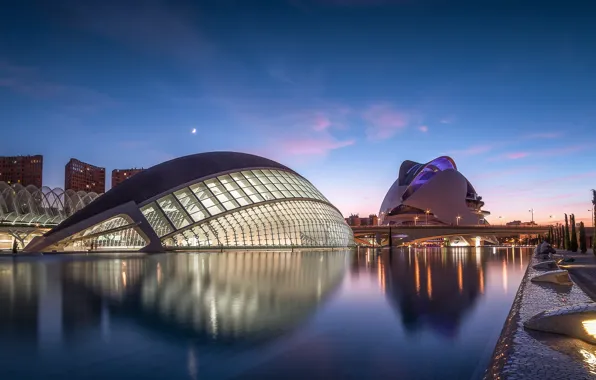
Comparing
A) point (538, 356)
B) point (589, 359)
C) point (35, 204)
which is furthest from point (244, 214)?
point (35, 204)

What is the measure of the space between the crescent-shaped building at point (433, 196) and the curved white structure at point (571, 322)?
364 ft

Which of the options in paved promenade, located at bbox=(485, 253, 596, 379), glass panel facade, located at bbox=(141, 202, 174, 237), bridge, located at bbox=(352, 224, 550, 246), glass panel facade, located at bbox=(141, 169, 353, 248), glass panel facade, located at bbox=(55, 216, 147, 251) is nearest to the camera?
paved promenade, located at bbox=(485, 253, 596, 379)

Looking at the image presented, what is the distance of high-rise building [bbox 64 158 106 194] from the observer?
139 metres

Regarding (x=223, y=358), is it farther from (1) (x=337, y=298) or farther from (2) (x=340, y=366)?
(1) (x=337, y=298)

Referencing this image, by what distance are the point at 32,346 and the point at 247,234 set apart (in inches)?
1444

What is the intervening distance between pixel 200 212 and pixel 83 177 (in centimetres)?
11866

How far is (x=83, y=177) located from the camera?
144875mm

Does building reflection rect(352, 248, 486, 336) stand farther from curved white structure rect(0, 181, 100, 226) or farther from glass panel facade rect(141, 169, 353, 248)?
curved white structure rect(0, 181, 100, 226)

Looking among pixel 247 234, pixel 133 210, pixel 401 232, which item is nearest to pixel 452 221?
pixel 401 232

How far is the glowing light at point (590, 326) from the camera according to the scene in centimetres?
645

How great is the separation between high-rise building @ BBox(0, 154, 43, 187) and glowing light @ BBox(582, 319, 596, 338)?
13846 cm

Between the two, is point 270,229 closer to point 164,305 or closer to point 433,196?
point 164,305

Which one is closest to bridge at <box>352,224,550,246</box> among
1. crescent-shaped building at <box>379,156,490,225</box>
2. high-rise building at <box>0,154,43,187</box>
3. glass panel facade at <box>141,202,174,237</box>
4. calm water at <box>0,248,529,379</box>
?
crescent-shaped building at <box>379,156,490,225</box>

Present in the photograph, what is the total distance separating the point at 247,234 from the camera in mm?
43031
